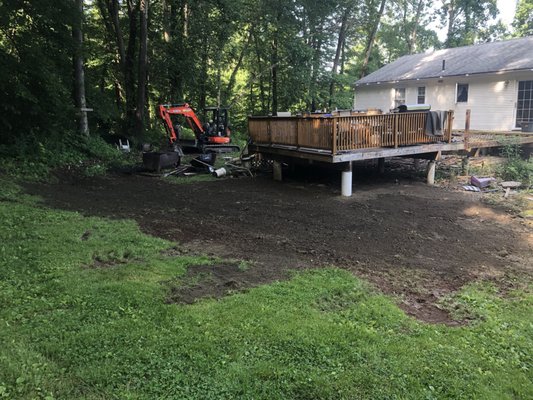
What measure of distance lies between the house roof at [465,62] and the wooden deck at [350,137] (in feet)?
24.5

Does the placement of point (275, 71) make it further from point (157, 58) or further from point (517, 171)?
point (517, 171)

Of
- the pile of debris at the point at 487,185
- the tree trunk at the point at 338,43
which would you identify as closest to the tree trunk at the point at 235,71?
the tree trunk at the point at 338,43

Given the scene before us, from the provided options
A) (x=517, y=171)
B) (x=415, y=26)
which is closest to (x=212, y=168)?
(x=517, y=171)

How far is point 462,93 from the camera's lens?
66.3 ft

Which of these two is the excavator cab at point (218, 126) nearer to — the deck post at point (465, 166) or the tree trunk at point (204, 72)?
the tree trunk at point (204, 72)

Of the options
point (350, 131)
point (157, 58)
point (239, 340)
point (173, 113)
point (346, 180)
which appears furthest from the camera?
point (157, 58)

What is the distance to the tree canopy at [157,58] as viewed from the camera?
12.3 m

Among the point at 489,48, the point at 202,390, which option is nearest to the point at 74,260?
the point at 202,390

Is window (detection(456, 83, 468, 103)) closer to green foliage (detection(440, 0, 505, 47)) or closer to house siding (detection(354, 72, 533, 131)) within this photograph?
house siding (detection(354, 72, 533, 131))

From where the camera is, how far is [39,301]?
159 inches

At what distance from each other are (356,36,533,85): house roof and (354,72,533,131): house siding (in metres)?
0.36

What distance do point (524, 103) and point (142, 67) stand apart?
15527mm

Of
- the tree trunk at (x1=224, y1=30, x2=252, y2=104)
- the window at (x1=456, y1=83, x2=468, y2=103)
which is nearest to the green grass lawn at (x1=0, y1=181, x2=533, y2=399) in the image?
the window at (x1=456, y1=83, x2=468, y2=103)

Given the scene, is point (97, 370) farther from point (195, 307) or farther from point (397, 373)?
point (397, 373)
